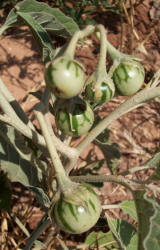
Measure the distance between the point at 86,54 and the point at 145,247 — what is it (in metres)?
2.93

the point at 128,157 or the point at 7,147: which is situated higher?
the point at 7,147

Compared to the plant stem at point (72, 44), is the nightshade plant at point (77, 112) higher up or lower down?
lower down

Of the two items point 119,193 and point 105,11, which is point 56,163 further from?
point 105,11

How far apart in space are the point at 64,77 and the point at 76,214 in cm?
45

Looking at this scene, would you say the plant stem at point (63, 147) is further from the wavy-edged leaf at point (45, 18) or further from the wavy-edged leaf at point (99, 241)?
the wavy-edged leaf at point (99, 241)

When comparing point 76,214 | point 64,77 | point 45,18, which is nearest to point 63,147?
point 76,214

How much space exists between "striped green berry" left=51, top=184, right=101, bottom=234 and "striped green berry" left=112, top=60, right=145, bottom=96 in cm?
39

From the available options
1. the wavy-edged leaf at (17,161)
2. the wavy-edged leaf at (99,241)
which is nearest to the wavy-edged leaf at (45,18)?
the wavy-edged leaf at (17,161)

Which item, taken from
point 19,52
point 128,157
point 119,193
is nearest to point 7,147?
point 119,193

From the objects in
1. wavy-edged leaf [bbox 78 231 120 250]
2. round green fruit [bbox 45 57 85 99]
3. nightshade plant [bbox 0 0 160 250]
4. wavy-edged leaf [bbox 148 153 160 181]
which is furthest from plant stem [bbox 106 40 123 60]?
wavy-edged leaf [bbox 78 231 120 250]

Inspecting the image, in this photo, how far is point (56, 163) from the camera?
1.07 m

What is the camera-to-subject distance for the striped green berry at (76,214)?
105 centimetres

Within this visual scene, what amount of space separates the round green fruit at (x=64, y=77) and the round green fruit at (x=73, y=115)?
0.60 ft

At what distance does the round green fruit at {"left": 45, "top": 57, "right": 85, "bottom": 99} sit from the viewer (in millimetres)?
905
